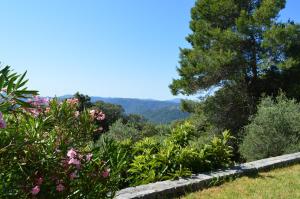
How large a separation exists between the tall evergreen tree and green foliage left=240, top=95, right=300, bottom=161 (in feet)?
26.7

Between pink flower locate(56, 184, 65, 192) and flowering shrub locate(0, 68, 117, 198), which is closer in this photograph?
flowering shrub locate(0, 68, 117, 198)

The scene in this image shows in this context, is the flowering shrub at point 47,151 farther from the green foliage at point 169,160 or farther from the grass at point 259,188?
the green foliage at point 169,160

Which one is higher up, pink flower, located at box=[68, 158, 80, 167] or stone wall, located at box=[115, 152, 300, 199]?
pink flower, located at box=[68, 158, 80, 167]

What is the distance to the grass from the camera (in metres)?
7.13

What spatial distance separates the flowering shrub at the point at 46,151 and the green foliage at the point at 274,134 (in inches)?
366

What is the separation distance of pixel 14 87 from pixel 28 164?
788 millimetres

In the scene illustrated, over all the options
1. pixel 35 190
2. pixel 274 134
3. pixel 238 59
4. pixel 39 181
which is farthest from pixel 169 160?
pixel 238 59

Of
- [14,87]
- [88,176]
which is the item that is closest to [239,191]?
[88,176]

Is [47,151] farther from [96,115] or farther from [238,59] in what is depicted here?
[238,59]

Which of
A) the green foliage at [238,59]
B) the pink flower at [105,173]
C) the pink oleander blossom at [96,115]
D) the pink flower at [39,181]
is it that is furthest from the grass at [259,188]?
the green foliage at [238,59]

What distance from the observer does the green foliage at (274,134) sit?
491 inches

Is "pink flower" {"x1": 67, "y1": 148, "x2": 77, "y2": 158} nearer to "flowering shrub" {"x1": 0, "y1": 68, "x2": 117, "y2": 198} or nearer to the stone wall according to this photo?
"flowering shrub" {"x1": 0, "y1": 68, "x2": 117, "y2": 198}

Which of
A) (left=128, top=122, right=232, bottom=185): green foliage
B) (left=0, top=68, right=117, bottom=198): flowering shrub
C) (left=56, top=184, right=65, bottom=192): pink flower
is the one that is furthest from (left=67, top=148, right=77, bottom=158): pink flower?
(left=128, top=122, right=232, bottom=185): green foliage

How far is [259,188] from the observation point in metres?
7.61
